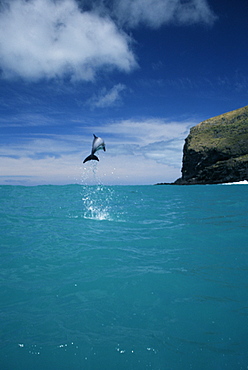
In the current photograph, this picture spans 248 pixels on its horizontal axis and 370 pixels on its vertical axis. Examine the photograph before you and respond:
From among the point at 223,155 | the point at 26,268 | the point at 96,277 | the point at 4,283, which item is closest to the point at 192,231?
the point at 96,277

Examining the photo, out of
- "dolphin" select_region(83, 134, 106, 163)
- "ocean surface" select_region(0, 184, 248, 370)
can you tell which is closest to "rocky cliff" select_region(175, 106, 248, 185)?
"dolphin" select_region(83, 134, 106, 163)

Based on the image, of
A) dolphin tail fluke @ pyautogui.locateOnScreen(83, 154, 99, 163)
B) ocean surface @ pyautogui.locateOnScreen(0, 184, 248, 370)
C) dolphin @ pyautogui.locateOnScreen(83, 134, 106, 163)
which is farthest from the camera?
dolphin tail fluke @ pyautogui.locateOnScreen(83, 154, 99, 163)

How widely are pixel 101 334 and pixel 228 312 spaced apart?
2378mm

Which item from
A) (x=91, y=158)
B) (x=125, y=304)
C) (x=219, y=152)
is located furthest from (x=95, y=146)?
(x=219, y=152)

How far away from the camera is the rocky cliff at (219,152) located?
267 ft

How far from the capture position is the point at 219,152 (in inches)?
3408

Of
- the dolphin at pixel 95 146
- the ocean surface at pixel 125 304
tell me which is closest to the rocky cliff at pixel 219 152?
the dolphin at pixel 95 146

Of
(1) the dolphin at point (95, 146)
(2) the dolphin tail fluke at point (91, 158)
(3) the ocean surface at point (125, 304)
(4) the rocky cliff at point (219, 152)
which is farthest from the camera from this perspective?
(4) the rocky cliff at point (219, 152)

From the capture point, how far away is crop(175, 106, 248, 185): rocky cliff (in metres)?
81.5

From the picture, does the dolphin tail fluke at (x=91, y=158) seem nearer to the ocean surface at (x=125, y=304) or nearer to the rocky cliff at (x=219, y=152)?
the ocean surface at (x=125, y=304)

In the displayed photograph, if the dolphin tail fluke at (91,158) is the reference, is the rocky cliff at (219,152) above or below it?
above

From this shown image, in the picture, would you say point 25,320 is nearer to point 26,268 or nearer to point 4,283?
point 4,283

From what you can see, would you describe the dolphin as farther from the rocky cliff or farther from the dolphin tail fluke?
the rocky cliff

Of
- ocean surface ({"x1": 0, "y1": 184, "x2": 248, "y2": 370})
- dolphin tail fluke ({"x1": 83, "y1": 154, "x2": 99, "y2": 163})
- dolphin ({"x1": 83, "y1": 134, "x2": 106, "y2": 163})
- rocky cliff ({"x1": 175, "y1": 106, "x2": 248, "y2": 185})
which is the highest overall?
rocky cliff ({"x1": 175, "y1": 106, "x2": 248, "y2": 185})
